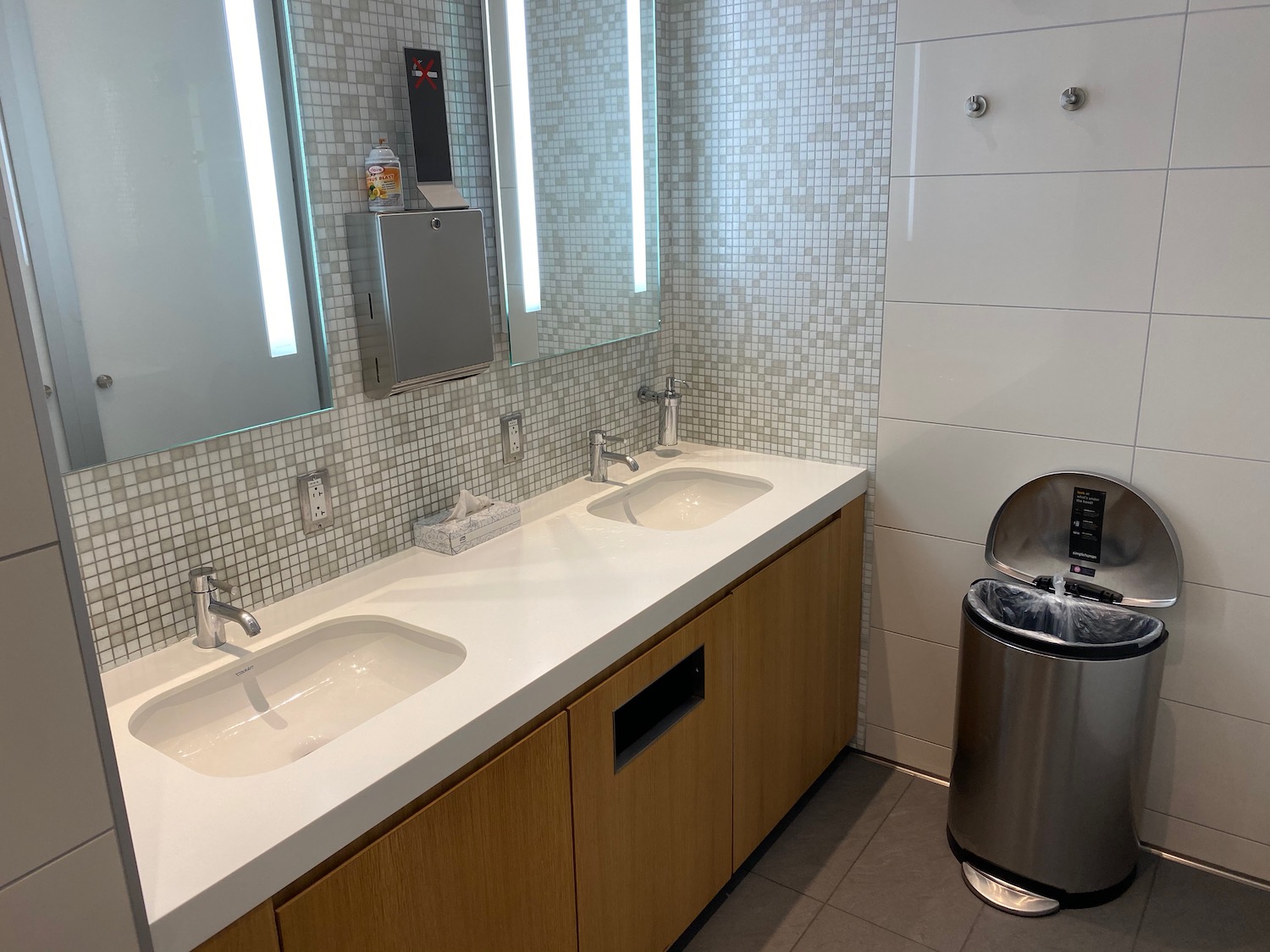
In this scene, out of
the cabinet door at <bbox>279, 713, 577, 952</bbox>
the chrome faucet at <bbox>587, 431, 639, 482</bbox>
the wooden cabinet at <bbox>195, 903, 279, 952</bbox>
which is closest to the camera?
the wooden cabinet at <bbox>195, 903, 279, 952</bbox>

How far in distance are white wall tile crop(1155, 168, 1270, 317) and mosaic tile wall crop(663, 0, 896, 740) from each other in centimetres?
61

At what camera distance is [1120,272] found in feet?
6.71

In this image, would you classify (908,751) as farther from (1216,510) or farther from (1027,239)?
(1027,239)

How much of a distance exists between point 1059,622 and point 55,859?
198cm

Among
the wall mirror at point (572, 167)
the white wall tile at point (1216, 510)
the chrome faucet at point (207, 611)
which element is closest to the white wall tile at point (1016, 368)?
the white wall tile at point (1216, 510)

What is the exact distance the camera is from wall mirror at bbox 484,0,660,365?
6.49 ft

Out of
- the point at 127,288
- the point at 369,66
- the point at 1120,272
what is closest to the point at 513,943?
the point at 127,288

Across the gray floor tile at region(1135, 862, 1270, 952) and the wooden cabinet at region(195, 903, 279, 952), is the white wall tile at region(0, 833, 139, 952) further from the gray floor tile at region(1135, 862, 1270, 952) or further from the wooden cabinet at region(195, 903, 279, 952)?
the gray floor tile at region(1135, 862, 1270, 952)

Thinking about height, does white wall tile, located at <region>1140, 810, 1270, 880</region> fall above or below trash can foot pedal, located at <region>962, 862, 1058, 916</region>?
above

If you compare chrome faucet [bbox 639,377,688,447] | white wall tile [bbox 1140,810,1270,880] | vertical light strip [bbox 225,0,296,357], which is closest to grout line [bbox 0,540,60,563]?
vertical light strip [bbox 225,0,296,357]

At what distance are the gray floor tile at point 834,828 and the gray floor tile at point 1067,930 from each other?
326 mm

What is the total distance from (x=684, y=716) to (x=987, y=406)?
3.41 feet

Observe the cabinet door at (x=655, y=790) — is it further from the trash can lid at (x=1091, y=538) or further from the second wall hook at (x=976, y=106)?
the second wall hook at (x=976, y=106)

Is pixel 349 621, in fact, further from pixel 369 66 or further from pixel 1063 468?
pixel 1063 468
